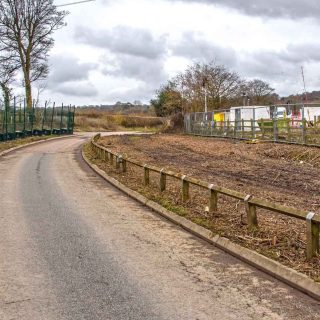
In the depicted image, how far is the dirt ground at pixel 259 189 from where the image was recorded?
289 inches

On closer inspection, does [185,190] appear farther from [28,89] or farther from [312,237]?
[28,89]

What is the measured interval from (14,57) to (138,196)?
4040cm

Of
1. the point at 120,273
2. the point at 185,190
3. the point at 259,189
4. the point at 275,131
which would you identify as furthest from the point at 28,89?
the point at 120,273

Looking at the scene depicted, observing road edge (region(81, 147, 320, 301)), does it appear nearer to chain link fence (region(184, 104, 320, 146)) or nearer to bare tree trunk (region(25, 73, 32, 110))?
chain link fence (region(184, 104, 320, 146))

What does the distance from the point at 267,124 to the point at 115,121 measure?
199ft

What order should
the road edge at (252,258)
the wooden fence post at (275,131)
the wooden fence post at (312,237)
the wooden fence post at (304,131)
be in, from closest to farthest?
the road edge at (252,258) → the wooden fence post at (312,237) → the wooden fence post at (304,131) → the wooden fence post at (275,131)

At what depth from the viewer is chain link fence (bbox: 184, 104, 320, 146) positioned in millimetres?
24875

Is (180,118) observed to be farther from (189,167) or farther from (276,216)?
(276,216)

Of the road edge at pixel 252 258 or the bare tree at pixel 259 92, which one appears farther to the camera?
the bare tree at pixel 259 92

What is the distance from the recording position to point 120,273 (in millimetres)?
6363

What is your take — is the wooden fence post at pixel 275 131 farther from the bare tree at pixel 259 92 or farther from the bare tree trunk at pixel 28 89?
the bare tree at pixel 259 92

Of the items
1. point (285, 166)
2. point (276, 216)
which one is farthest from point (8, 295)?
point (285, 166)

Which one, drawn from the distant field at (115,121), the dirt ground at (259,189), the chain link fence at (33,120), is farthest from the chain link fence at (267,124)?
the distant field at (115,121)

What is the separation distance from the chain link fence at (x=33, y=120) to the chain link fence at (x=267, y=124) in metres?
12.6
